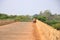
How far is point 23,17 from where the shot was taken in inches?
3388

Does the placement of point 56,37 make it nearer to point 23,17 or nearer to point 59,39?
point 59,39

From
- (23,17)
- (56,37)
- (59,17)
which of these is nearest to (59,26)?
(59,17)

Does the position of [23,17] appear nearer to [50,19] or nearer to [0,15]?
[0,15]

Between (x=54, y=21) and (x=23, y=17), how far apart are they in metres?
44.1

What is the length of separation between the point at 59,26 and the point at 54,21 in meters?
5.72

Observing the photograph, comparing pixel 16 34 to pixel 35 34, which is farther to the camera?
pixel 16 34

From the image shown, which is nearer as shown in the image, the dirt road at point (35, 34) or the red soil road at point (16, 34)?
the dirt road at point (35, 34)

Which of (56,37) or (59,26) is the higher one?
(56,37)

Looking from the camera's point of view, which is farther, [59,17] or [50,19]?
[50,19]

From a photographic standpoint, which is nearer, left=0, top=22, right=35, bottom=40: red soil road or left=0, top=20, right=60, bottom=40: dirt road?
left=0, top=20, right=60, bottom=40: dirt road

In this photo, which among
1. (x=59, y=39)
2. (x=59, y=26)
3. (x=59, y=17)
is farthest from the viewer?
(x=59, y=17)

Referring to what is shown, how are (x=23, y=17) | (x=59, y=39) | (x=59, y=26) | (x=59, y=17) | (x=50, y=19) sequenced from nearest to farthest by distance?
(x=59, y=39)
(x=59, y=26)
(x=59, y=17)
(x=50, y=19)
(x=23, y=17)

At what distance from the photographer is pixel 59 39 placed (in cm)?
243

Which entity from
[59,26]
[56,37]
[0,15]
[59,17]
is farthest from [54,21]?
[56,37]
